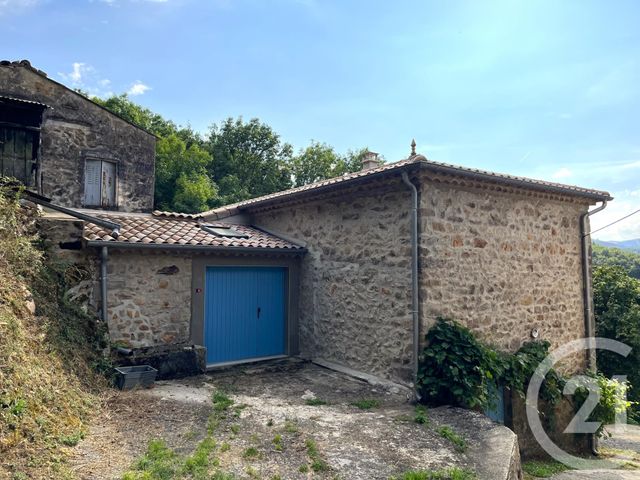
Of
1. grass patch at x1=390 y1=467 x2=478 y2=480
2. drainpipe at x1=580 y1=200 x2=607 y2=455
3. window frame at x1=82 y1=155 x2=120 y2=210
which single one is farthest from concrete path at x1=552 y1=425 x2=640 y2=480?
window frame at x1=82 y1=155 x2=120 y2=210

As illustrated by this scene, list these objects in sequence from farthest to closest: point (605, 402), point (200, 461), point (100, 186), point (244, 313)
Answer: point (100, 186) < point (244, 313) < point (605, 402) < point (200, 461)

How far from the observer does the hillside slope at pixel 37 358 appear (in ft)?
12.1

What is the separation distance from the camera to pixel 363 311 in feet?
26.5

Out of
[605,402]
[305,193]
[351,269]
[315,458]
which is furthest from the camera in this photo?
[305,193]

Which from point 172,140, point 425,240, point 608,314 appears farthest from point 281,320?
point 172,140

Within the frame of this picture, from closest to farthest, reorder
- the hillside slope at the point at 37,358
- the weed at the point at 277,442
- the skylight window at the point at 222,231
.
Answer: the hillside slope at the point at 37,358 < the weed at the point at 277,442 < the skylight window at the point at 222,231

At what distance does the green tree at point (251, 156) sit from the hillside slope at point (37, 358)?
753 inches

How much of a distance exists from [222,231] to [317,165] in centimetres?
2045

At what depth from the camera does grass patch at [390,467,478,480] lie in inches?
163

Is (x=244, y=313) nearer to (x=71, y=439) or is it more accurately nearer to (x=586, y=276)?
(x=71, y=439)

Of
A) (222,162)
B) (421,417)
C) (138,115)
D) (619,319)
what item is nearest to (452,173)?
(421,417)

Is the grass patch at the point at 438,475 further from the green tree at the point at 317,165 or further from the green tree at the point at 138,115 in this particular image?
the green tree at the point at 317,165

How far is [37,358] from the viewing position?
4.89m

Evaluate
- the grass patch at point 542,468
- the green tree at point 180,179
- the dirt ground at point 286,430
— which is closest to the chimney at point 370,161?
the dirt ground at point 286,430
